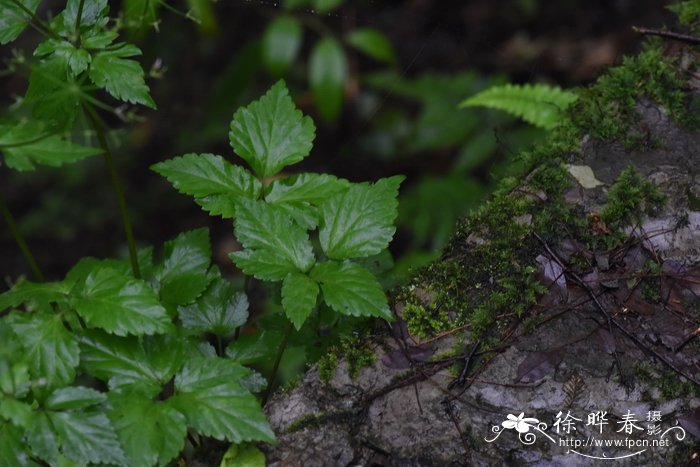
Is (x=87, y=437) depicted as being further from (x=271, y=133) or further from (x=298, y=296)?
(x=271, y=133)

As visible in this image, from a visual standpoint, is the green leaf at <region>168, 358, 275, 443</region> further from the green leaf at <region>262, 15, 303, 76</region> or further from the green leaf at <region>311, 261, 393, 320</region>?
the green leaf at <region>262, 15, 303, 76</region>

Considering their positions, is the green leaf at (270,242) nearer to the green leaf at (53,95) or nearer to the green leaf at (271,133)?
the green leaf at (271,133)

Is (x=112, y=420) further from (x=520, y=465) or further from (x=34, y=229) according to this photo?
(x=34, y=229)

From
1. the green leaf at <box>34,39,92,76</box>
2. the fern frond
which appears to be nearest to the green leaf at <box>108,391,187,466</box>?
the green leaf at <box>34,39,92,76</box>

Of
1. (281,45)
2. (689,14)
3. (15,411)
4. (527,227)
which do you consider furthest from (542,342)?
(281,45)

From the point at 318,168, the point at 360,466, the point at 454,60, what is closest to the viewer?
the point at 360,466

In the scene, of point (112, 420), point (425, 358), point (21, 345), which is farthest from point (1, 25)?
point (425, 358)
